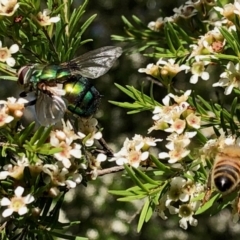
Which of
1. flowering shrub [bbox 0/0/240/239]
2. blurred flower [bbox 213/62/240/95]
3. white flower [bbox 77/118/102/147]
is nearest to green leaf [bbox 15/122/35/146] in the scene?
flowering shrub [bbox 0/0/240/239]

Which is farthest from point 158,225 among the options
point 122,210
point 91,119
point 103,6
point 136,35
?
point 91,119

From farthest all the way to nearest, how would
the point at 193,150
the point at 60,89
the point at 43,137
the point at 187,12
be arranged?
1. the point at 187,12
2. the point at 60,89
3. the point at 193,150
4. the point at 43,137

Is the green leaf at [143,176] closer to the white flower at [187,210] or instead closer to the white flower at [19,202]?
the white flower at [187,210]

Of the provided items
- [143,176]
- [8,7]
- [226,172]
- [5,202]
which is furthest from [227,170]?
[8,7]

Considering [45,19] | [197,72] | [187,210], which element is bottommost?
[187,210]

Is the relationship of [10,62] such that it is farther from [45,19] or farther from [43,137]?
[43,137]

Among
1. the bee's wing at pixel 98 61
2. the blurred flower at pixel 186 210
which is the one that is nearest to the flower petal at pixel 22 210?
the blurred flower at pixel 186 210
